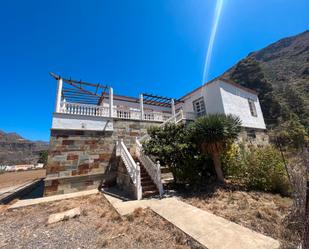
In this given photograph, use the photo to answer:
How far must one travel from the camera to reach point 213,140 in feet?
21.0

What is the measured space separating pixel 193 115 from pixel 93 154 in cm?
853

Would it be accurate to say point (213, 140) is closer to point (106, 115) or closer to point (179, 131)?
point (179, 131)

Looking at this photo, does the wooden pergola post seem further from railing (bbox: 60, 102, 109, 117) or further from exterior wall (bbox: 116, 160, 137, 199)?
exterior wall (bbox: 116, 160, 137, 199)

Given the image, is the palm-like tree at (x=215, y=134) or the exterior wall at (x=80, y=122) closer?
the palm-like tree at (x=215, y=134)

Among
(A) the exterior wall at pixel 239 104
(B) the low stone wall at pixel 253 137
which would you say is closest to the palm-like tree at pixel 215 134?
(A) the exterior wall at pixel 239 104

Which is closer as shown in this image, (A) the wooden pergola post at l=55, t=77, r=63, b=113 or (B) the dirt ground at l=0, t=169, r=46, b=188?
(A) the wooden pergola post at l=55, t=77, r=63, b=113

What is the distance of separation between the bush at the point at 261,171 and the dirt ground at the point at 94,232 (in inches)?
186

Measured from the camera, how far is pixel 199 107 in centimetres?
1320

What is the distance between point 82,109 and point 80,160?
3012 millimetres

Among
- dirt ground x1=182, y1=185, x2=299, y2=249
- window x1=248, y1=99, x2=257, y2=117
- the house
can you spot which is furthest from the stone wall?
window x1=248, y1=99, x2=257, y2=117

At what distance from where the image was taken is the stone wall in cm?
737

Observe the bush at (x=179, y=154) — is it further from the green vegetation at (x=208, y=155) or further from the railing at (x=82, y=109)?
the railing at (x=82, y=109)

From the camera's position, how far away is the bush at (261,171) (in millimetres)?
5695

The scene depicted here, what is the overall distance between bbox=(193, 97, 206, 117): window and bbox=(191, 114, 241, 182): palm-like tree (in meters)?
5.84
